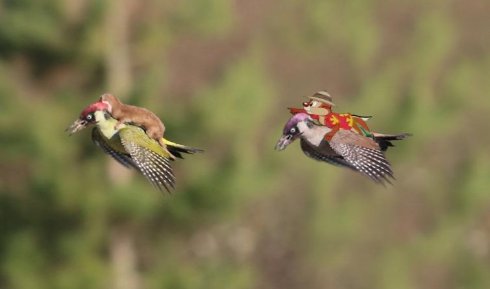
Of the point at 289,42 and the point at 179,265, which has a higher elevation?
the point at 289,42

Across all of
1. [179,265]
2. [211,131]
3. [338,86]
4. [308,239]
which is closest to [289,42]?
[338,86]

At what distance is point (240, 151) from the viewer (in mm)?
39688

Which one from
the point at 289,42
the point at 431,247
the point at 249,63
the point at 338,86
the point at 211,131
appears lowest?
the point at 211,131

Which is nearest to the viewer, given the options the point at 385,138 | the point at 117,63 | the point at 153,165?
the point at 153,165

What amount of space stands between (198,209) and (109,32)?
6.18 m

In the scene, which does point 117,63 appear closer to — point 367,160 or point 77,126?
point 367,160

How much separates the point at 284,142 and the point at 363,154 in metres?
0.21

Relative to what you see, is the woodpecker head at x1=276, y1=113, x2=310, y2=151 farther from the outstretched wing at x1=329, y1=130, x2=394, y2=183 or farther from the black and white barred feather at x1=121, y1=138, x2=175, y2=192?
the black and white barred feather at x1=121, y1=138, x2=175, y2=192

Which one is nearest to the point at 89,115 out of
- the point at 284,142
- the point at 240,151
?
the point at 284,142

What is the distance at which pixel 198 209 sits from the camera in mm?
38500

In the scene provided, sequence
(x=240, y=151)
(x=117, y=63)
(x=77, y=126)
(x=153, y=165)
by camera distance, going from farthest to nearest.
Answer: (x=240, y=151) < (x=117, y=63) < (x=153, y=165) < (x=77, y=126)

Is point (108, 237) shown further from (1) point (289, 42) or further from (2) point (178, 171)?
(1) point (289, 42)

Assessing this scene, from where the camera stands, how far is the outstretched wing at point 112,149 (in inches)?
122

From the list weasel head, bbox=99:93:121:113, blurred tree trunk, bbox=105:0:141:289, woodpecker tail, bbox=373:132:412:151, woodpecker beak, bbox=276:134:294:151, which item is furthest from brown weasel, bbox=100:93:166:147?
blurred tree trunk, bbox=105:0:141:289
